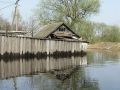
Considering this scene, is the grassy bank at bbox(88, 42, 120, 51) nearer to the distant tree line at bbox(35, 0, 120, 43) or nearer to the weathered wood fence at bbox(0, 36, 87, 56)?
the distant tree line at bbox(35, 0, 120, 43)

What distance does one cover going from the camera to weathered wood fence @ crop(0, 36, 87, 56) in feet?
119

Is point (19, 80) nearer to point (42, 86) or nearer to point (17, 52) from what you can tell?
point (42, 86)

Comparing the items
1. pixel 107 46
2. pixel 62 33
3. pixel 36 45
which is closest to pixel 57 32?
pixel 62 33

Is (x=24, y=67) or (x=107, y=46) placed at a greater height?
(x=107, y=46)

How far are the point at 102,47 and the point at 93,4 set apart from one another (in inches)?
784

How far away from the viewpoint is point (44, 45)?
42.7 metres

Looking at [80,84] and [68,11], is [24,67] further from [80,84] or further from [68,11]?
[68,11]

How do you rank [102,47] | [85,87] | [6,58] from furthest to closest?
[102,47] → [6,58] → [85,87]

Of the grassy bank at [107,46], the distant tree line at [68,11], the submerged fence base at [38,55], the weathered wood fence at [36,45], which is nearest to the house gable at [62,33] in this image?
the weathered wood fence at [36,45]

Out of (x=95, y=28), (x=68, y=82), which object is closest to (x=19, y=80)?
(x=68, y=82)

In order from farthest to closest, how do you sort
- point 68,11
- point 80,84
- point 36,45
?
point 68,11 < point 36,45 < point 80,84

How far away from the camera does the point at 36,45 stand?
41.1 meters

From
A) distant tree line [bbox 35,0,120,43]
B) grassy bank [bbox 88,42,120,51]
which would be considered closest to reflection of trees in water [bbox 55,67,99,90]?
distant tree line [bbox 35,0,120,43]

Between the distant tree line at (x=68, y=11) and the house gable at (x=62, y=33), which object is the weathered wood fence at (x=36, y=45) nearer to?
A: the house gable at (x=62, y=33)
